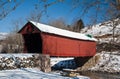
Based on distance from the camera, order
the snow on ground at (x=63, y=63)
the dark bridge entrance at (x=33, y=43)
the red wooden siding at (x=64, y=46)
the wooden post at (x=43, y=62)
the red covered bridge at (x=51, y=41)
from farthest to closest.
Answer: the snow on ground at (x=63, y=63) < the dark bridge entrance at (x=33, y=43) < the red wooden siding at (x=64, y=46) < the red covered bridge at (x=51, y=41) < the wooden post at (x=43, y=62)

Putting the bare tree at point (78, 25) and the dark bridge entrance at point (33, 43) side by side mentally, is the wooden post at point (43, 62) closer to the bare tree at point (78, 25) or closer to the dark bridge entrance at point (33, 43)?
the dark bridge entrance at point (33, 43)

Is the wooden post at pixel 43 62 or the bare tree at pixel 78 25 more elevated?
the bare tree at pixel 78 25

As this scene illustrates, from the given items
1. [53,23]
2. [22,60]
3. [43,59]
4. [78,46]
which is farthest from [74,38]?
[53,23]

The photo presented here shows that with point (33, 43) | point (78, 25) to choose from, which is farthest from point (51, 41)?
point (78, 25)

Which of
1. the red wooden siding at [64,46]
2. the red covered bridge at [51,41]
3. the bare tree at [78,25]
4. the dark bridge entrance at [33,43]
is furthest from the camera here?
the dark bridge entrance at [33,43]

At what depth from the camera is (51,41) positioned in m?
21.6

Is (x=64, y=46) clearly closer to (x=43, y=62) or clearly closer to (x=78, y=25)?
(x=43, y=62)

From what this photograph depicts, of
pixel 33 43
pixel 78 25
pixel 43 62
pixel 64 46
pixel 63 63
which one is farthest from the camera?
pixel 63 63

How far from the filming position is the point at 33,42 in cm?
2430

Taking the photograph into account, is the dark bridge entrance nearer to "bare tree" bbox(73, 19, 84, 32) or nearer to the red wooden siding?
the red wooden siding

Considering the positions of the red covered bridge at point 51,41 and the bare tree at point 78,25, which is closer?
the bare tree at point 78,25

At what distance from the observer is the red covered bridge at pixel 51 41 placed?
68.9 ft

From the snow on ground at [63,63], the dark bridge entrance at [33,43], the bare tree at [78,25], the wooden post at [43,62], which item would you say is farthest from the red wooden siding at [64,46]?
the bare tree at [78,25]

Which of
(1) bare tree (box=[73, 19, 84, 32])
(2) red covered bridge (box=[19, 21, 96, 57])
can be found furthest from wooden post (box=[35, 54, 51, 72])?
(1) bare tree (box=[73, 19, 84, 32])
